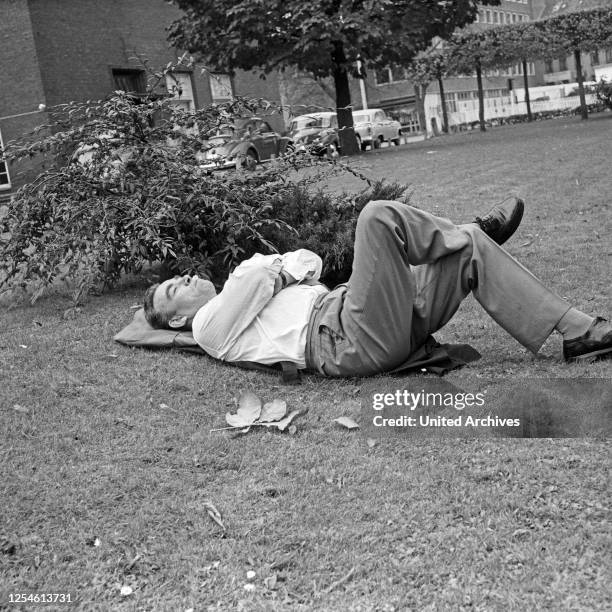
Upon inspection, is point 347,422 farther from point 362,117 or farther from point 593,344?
point 362,117

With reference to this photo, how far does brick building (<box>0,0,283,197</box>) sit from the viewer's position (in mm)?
22500

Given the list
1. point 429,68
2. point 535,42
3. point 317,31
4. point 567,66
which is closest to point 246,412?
point 317,31

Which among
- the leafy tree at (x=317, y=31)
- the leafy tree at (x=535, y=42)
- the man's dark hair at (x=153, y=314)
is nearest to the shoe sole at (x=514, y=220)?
the man's dark hair at (x=153, y=314)

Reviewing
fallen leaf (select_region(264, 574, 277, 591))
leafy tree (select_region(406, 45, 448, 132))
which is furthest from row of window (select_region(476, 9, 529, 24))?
fallen leaf (select_region(264, 574, 277, 591))

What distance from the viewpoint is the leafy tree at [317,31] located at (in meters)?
17.0

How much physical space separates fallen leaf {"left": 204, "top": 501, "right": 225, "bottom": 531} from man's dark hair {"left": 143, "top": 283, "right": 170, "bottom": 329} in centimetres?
176

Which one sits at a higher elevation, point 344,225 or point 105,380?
point 344,225

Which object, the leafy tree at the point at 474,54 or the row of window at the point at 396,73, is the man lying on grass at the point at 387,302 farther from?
the leafy tree at the point at 474,54

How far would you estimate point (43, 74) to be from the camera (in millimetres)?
22688

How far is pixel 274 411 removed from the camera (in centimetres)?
370

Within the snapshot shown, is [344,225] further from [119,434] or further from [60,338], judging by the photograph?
[119,434]

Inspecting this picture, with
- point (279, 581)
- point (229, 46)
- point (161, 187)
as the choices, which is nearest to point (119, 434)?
point (279, 581)

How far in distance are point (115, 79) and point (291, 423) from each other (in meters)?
24.3

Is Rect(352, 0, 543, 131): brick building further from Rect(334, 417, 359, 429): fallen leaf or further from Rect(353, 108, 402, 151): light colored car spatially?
Rect(334, 417, 359, 429): fallen leaf
